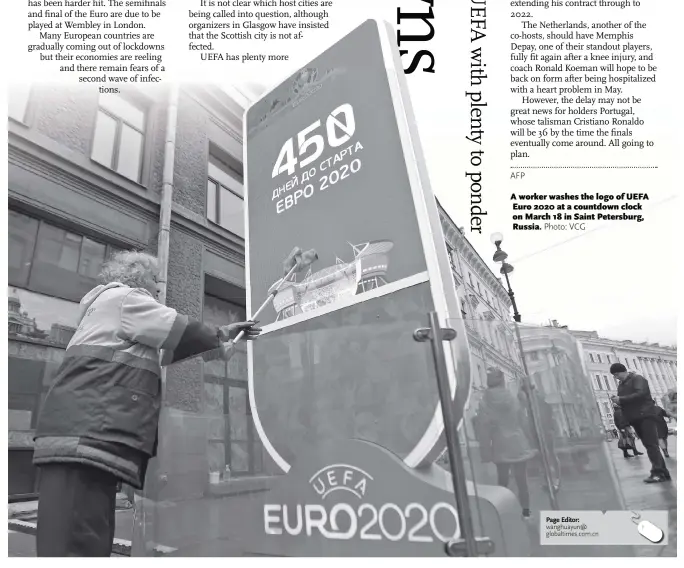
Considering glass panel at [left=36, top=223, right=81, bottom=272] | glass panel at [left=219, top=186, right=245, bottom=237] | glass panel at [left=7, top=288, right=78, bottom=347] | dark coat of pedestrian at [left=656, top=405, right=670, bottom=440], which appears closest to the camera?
dark coat of pedestrian at [left=656, top=405, right=670, bottom=440]

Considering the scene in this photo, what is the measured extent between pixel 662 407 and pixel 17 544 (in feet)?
7.89

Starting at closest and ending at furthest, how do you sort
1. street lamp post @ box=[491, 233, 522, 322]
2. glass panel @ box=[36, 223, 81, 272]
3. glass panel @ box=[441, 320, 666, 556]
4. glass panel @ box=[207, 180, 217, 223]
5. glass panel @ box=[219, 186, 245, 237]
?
glass panel @ box=[441, 320, 666, 556] < street lamp post @ box=[491, 233, 522, 322] < glass panel @ box=[36, 223, 81, 272] < glass panel @ box=[207, 180, 217, 223] < glass panel @ box=[219, 186, 245, 237]

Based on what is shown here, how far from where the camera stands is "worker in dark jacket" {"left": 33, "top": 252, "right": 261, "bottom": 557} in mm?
1422

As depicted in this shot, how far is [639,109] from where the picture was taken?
224cm

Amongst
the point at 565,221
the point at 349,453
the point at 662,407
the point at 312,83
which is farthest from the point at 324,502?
the point at 312,83

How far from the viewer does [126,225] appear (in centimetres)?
441

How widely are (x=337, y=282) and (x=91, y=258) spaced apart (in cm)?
305

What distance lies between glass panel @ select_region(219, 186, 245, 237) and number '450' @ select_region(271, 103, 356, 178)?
3.32 meters

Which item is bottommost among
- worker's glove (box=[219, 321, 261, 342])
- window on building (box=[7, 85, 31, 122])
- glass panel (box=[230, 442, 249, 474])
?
glass panel (box=[230, 442, 249, 474])

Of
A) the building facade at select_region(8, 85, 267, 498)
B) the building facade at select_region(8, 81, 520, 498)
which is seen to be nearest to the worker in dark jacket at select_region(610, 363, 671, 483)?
the building facade at select_region(8, 81, 520, 498)

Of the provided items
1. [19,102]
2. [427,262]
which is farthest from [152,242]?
[427,262]

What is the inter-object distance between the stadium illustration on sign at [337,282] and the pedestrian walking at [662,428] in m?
0.96

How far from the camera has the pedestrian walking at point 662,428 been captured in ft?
4.50

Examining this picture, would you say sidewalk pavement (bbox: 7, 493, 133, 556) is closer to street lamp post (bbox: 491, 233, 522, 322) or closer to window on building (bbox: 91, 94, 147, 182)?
street lamp post (bbox: 491, 233, 522, 322)
